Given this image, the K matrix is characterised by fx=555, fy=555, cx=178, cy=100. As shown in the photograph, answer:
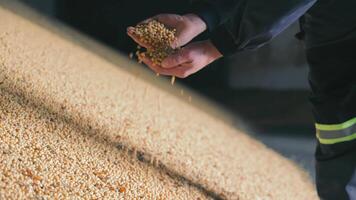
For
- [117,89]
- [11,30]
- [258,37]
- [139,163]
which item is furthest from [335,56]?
[11,30]

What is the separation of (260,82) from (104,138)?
1.18 metres

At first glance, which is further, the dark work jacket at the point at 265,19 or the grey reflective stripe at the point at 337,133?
the grey reflective stripe at the point at 337,133

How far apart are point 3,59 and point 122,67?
73 centimetres

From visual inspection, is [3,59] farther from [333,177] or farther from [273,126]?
[273,126]

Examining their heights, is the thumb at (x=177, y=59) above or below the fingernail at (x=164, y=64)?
above

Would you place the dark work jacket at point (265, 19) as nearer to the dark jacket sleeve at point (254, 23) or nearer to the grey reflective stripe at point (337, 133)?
the dark jacket sleeve at point (254, 23)

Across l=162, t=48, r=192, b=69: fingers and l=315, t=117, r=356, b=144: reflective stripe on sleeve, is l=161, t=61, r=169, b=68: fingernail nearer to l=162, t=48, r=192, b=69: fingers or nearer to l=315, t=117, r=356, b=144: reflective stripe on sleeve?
l=162, t=48, r=192, b=69: fingers

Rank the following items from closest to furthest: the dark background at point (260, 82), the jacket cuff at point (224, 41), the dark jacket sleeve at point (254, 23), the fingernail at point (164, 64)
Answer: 1. the dark jacket sleeve at point (254, 23)
2. the jacket cuff at point (224, 41)
3. the fingernail at point (164, 64)
4. the dark background at point (260, 82)

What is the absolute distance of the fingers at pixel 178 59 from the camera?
125 centimetres

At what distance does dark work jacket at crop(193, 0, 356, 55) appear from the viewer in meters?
1.07

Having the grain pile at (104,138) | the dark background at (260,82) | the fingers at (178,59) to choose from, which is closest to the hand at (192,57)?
the fingers at (178,59)

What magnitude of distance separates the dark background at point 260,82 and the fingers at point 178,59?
1.10 m

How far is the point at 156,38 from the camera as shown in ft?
4.46

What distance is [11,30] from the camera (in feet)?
6.43
